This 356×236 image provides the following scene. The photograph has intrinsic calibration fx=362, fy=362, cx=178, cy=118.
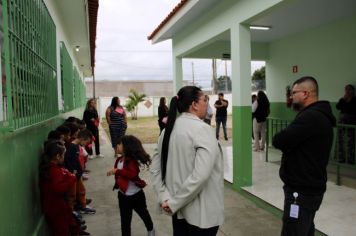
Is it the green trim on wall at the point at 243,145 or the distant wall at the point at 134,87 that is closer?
the green trim on wall at the point at 243,145

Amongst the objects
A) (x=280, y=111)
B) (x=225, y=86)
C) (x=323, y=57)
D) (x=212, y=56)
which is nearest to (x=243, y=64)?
(x=323, y=57)

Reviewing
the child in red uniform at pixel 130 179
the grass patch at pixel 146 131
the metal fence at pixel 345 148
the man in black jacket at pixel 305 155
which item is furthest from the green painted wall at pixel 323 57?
the child in red uniform at pixel 130 179

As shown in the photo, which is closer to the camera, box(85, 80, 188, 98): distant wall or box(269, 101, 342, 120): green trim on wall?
box(269, 101, 342, 120): green trim on wall

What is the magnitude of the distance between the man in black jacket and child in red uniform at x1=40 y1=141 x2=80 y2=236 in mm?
2062

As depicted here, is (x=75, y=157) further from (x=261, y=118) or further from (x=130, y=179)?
(x=261, y=118)

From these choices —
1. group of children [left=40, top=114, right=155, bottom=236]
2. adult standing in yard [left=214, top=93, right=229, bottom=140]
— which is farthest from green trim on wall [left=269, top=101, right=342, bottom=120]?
group of children [left=40, top=114, right=155, bottom=236]

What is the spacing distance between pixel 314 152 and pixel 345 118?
204 inches

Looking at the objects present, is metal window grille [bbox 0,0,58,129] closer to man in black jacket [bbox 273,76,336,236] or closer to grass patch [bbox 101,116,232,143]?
man in black jacket [bbox 273,76,336,236]

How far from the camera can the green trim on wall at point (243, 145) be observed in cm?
616

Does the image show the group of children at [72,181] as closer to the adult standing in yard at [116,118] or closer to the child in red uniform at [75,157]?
the child in red uniform at [75,157]

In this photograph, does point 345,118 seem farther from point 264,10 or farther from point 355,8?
point 264,10

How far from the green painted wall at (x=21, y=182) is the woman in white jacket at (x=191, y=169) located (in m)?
1.08

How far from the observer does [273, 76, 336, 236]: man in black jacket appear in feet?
9.24

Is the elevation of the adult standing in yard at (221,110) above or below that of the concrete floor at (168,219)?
above
